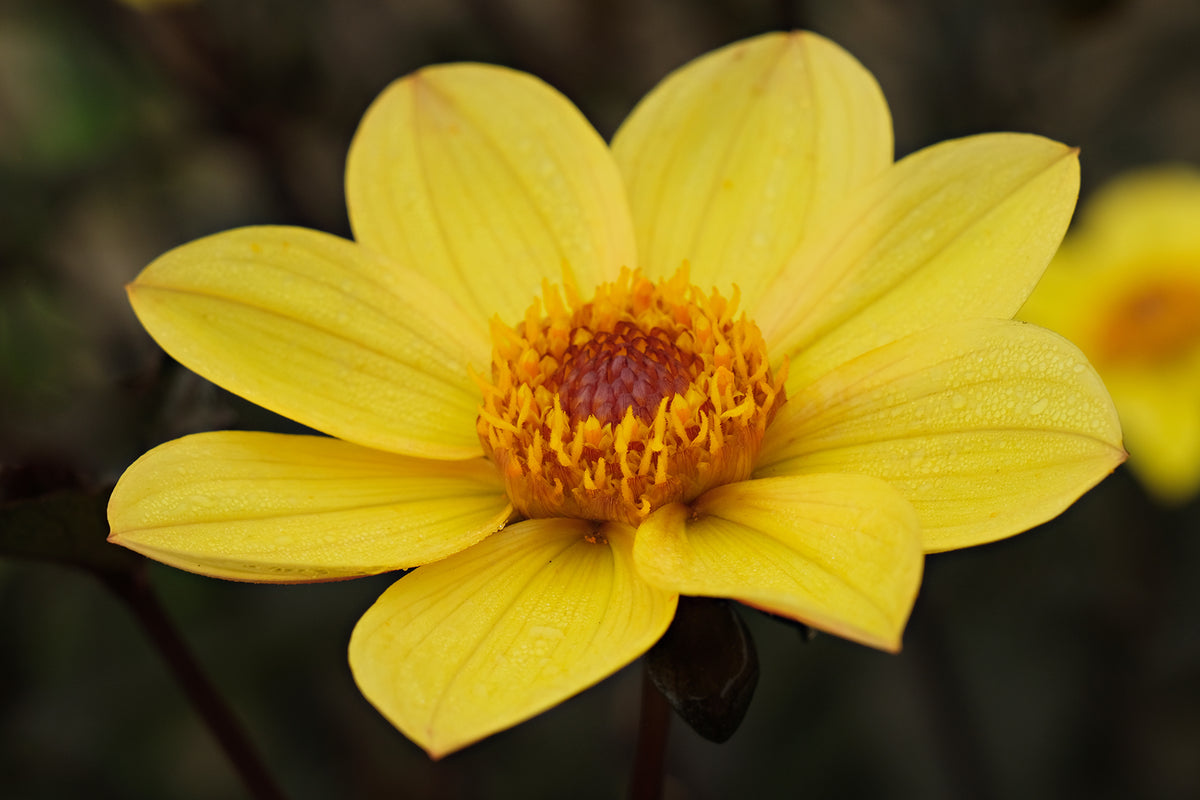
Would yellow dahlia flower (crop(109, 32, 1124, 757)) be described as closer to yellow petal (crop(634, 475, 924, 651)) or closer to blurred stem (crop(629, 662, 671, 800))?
yellow petal (crop(634, 475, 924, 651))

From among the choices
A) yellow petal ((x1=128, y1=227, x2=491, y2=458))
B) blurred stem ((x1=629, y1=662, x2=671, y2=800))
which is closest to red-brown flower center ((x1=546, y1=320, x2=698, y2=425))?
yellow petal ((x1=128, y1=227, x2=491, y2=458))

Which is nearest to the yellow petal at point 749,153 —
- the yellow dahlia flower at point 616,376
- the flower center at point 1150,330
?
the yellow dahlia flower at point 616,376

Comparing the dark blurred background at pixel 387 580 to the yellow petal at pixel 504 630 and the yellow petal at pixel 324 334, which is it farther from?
the yellow petal at pixel 504 630

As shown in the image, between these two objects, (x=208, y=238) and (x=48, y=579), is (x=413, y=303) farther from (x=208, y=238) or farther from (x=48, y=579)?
(x=48, y=579)

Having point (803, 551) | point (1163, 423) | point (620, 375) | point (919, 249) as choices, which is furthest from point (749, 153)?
point (1163, 423)

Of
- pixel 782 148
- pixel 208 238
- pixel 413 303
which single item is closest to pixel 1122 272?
pixel 782 148

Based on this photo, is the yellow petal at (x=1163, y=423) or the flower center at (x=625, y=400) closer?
the flower center at (x=625, y=400)
